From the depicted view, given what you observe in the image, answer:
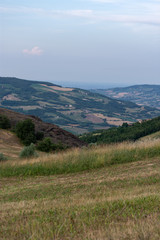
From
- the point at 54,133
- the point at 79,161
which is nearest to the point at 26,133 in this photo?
the point at 54,133

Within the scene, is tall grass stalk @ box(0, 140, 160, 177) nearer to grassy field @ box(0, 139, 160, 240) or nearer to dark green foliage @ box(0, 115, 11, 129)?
grassy field @ box(0, 139, 160, 240)

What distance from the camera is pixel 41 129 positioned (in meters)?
28.4

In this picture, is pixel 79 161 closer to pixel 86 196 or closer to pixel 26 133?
pixel 86 196

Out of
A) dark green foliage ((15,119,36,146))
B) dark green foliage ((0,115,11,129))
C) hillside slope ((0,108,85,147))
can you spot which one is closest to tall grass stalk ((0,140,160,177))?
→ dark green foliage ((15,119,36,146))

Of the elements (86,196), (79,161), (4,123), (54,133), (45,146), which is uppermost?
(86,196)

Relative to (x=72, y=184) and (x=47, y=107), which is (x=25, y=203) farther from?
(x=47, y=107)

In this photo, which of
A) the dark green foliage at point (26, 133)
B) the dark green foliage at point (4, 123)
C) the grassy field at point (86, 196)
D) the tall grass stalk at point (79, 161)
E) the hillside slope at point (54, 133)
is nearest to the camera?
the grassy field at point (86, 196)

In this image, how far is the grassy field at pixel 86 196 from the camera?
12.9ft

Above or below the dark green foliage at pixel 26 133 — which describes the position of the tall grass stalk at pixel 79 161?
above

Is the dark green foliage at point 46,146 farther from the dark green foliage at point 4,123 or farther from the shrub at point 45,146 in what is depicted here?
the dark green foliage at point 4,123

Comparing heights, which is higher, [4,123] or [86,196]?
[86,196]

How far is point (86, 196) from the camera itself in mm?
6352

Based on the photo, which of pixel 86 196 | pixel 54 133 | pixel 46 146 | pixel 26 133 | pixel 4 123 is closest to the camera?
pixel 86 196

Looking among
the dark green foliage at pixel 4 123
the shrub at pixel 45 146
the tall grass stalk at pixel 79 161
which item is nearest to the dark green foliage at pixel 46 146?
the shrub at pixel 45 146
